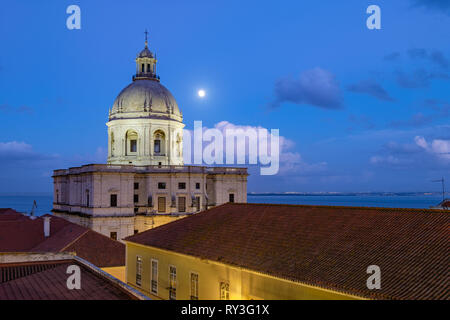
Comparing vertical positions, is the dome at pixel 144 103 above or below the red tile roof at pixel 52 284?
above

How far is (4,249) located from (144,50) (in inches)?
1663

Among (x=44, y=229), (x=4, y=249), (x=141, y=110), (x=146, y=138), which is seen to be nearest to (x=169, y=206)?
(x=146, y=138)

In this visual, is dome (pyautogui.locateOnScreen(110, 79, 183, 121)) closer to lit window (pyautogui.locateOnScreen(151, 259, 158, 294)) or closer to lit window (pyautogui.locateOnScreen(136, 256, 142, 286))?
lit window (pyautogui.locateOnScreen(136, 256, 142, 286))

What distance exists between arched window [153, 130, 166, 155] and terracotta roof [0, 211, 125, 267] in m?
21.4

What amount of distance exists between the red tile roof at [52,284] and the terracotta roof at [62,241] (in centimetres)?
1088

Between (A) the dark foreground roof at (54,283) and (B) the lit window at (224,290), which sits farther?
(B) the lit window at (224,290)

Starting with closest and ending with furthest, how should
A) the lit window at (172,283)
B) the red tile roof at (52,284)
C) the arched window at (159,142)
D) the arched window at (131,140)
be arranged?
the red tile roof at (52,284)
the lit window at (172,283)
the arched window at (131,140)
the arched window at (159,142)

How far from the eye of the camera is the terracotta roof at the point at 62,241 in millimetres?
32750

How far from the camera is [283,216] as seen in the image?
80.4 ft

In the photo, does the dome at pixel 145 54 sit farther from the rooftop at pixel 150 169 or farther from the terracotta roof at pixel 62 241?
the terracotta roof at pixel 62 241

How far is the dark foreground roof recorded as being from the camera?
15359 mm

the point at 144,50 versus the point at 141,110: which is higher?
the point at 144,50

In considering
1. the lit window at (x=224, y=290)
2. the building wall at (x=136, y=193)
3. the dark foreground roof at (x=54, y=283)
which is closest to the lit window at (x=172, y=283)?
the lit window at (x=224, y=290)
